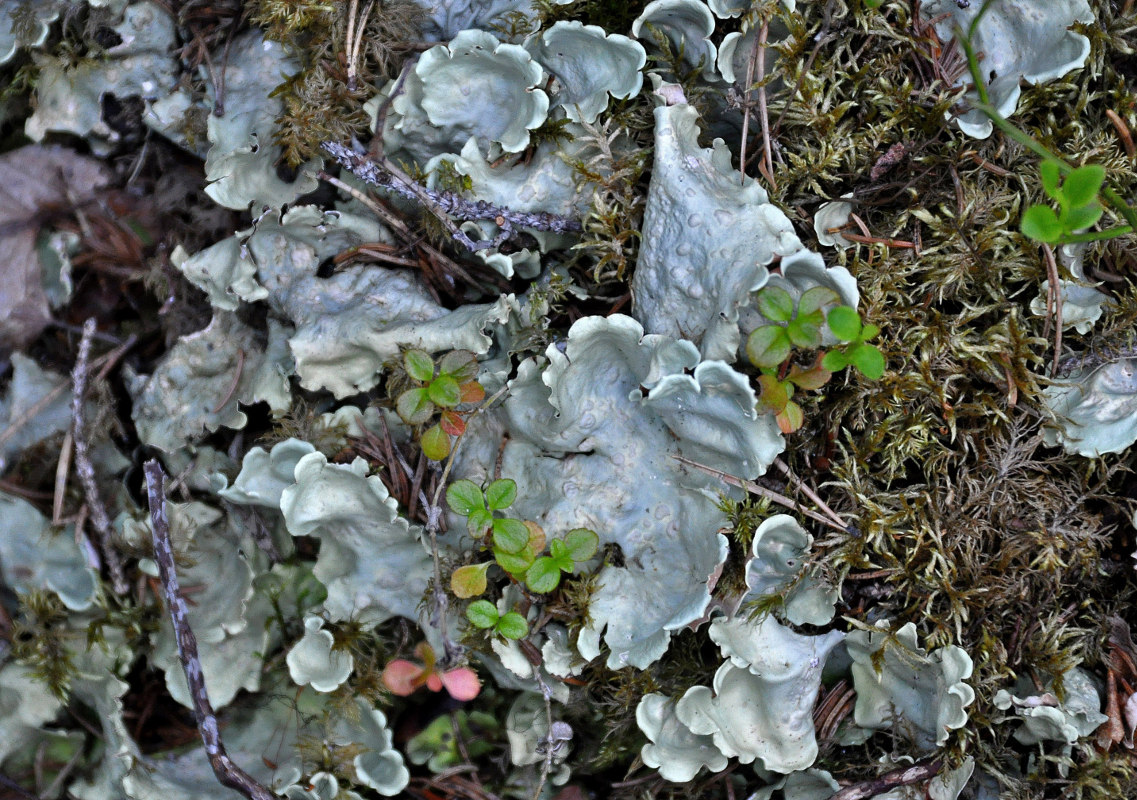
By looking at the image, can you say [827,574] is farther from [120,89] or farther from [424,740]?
[120,89]

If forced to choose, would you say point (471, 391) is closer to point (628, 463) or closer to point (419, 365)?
point (419, 365)

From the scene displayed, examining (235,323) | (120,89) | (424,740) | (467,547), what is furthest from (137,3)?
(424,740)

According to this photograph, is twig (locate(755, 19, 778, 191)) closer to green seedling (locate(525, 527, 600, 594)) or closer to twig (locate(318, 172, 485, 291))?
twig (locate(318, 172, 485, 291))

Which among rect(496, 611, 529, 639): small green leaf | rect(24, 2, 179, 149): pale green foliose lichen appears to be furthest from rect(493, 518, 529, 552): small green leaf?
rect(24, 2, 179, 149): pale green foliose lichen

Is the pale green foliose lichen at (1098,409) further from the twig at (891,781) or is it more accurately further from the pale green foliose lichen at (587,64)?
the pale green foliose lichen at (587,64)

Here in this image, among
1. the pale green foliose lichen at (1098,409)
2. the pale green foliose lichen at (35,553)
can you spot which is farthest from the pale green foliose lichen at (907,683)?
the pale green foliose lichen at (35,553)

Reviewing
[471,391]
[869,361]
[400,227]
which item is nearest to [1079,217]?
[869,361]

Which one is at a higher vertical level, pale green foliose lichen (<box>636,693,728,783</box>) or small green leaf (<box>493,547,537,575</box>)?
small green leaf (<box>493,547,537,575</box>)
